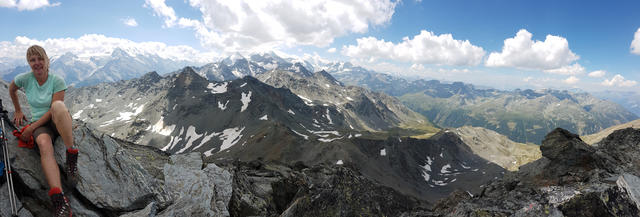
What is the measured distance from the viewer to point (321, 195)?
43.2ft

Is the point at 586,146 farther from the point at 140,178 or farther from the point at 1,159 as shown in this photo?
the point at 1,159

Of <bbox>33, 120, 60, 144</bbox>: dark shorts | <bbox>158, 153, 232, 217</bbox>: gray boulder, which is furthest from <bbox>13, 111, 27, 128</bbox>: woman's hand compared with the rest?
<bbox>158, 153, 232, 217</bbox>: gray boulder

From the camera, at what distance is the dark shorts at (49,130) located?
8047 mm

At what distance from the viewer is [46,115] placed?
8102 mm

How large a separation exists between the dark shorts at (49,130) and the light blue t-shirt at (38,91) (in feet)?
1.22

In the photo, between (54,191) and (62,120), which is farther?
(62,120)

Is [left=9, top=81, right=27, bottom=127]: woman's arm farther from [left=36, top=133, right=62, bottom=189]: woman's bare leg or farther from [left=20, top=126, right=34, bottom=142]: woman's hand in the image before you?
[left=36, top=133, right=62, bottom=189]: woman's bare leg

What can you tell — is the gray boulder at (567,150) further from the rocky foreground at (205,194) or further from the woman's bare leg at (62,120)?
the woman's bare leg at (62,120)

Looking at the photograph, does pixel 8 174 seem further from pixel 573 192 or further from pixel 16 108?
pixel 573 192

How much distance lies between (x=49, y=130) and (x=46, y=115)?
1.91ft

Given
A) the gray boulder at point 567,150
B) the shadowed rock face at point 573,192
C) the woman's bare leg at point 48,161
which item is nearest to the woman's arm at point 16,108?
the woman's bare leg at point 48,161

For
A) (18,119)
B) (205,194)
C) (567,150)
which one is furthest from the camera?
(567,150)

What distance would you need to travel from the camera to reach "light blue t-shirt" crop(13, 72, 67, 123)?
27.3ft

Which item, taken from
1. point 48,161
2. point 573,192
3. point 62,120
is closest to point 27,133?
point 62,120
